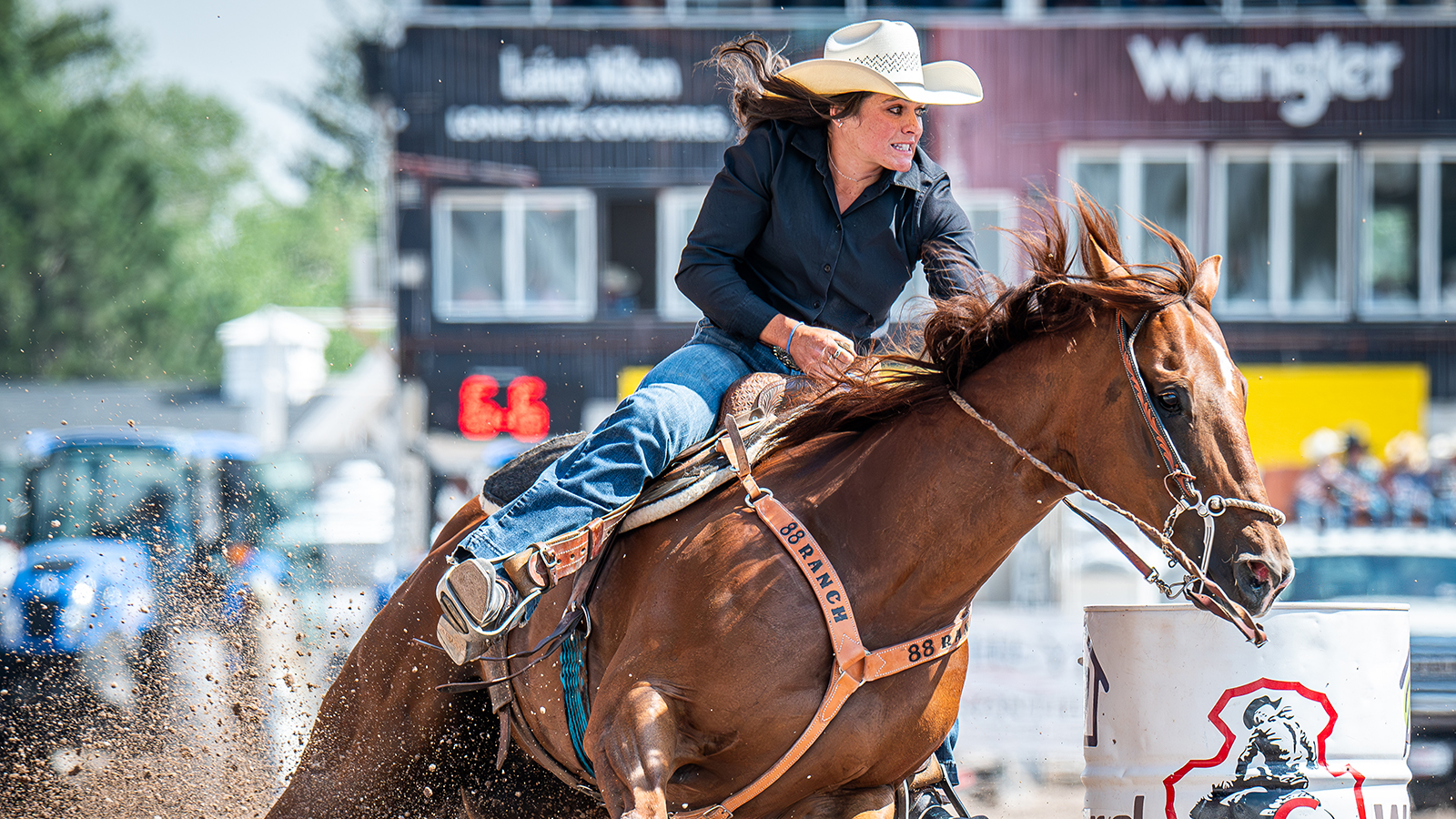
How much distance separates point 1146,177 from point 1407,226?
3.86 metres

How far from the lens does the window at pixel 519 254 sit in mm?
17344

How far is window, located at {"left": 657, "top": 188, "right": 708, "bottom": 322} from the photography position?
17.3 m

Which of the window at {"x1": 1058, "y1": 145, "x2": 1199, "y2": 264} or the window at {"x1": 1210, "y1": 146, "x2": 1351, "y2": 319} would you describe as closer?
the window at {"x1": 1058, "y1": 145, "x2": 1199, "y2": 264}

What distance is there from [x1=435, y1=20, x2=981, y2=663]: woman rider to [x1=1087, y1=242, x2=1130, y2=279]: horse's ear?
0.48 metres

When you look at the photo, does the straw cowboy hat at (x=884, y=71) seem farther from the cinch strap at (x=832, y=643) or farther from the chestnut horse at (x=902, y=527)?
the cinch strap at (x=832, y=643)

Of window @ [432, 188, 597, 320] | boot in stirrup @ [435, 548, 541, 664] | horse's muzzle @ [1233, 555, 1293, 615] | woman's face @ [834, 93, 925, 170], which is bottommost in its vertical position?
boot in stirrup @ [435, 548, 541, 664]

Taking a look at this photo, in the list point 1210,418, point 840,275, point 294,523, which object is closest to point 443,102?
point 294,523

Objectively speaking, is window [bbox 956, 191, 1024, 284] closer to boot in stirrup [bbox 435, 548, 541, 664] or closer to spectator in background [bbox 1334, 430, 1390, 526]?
spectator in background [bbox 1334, 430, 1390, 526]

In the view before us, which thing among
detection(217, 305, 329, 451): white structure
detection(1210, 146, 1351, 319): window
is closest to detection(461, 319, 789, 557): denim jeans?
detection(217, 305, 329, 451): white structure

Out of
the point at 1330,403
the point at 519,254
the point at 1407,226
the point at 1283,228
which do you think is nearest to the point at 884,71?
the point at 519,254

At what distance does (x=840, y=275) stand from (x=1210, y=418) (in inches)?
45.5

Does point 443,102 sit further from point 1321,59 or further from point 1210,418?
point 1210,418

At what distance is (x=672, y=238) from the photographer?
17.4m

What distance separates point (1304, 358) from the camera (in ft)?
57.8
